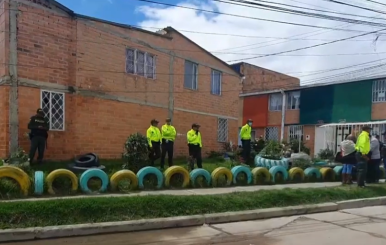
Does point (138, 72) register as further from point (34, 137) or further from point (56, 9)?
point (34, 137)

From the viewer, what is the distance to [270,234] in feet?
19.3

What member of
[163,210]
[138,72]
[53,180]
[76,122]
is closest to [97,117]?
[76,122]

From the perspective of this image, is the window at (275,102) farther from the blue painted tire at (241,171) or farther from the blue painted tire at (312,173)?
the blue painted tire at (241,171)

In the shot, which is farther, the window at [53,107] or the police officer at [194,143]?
the window at [53,107]

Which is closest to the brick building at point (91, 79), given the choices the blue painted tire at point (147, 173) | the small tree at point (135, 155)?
the small tree at point (135, 155)

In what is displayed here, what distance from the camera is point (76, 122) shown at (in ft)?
38.9

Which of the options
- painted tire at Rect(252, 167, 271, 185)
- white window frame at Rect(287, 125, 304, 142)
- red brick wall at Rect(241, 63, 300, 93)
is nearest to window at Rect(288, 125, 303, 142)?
white window frame at Rect(287, 125, 304, 142)

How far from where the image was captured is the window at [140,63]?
13.8 meters

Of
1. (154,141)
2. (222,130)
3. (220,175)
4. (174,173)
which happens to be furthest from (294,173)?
(222,130)

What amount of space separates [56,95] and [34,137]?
84.2 inches

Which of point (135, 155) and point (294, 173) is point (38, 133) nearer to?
point (135, 155)

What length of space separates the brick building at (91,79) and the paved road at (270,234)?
631cm

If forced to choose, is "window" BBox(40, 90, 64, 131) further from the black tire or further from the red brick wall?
the red brick wall

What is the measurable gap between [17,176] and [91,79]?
597 centimetres
